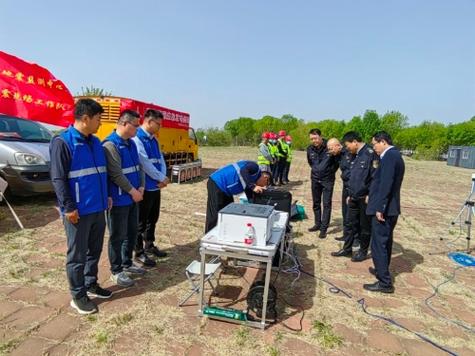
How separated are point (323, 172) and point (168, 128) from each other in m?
6.98

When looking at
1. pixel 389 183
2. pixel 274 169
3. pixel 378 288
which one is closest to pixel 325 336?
pixel 378 288

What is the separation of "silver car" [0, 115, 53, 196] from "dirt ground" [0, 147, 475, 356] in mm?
761

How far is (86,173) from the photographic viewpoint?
3041mm

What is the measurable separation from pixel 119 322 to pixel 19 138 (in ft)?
18.3

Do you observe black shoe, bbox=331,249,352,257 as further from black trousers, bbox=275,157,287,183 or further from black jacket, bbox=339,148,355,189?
black trousers, bbox=275,157,287,183

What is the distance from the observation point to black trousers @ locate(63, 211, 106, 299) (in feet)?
10.0

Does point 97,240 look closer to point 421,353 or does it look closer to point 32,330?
point 32,330

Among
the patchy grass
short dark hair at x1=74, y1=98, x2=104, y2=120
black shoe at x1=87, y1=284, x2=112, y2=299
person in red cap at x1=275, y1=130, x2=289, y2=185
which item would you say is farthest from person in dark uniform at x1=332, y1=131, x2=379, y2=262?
person in red cap at x1=275, y1=130, x2=289, y2=185

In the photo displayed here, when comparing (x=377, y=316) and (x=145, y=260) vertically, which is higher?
(x=145, y=260)

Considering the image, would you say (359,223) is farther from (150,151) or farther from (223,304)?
(150,151)

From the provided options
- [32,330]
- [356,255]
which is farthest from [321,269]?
[32,330]

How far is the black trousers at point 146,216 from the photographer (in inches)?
173

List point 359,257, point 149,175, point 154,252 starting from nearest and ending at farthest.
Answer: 1. point 149,175
2. point 154,252
3. point 359,257

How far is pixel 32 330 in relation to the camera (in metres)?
2.88
